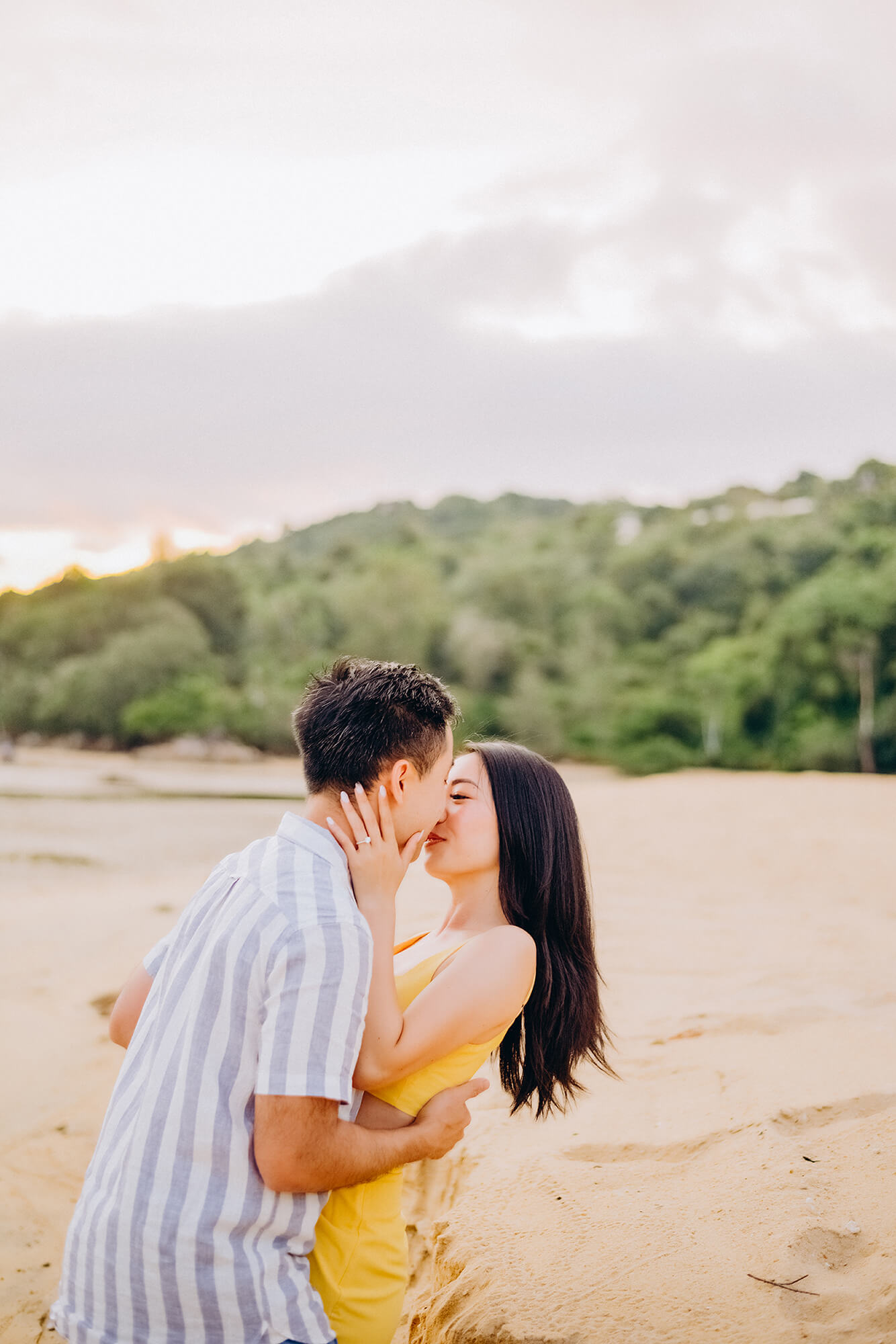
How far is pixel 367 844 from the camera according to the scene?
1835 millimetres

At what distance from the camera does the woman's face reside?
2287mm

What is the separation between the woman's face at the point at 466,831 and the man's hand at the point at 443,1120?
0.48 m

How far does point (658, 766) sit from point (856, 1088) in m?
20.7

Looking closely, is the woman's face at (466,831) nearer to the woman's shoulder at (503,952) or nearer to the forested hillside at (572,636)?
the woman's shoulder at (503,952)

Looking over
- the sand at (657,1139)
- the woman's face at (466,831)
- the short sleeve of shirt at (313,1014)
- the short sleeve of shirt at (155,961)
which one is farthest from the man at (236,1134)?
the sand at (657,1139)

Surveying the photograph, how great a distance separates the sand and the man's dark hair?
1266 mm

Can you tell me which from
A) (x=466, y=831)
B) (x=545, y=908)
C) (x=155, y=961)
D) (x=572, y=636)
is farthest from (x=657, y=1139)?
(x=572, y=636)

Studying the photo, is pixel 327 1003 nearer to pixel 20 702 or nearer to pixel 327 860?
pixel 327 860

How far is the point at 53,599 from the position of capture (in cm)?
3512

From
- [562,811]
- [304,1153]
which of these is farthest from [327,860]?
[562,811]

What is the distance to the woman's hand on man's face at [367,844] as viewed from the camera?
1834 mm

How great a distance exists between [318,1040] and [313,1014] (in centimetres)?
4

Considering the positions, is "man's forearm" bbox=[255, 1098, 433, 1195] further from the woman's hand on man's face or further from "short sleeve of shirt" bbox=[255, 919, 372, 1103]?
the woman's hand on man's face

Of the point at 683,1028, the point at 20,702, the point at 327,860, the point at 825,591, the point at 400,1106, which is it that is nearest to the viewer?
the point at 327,860
